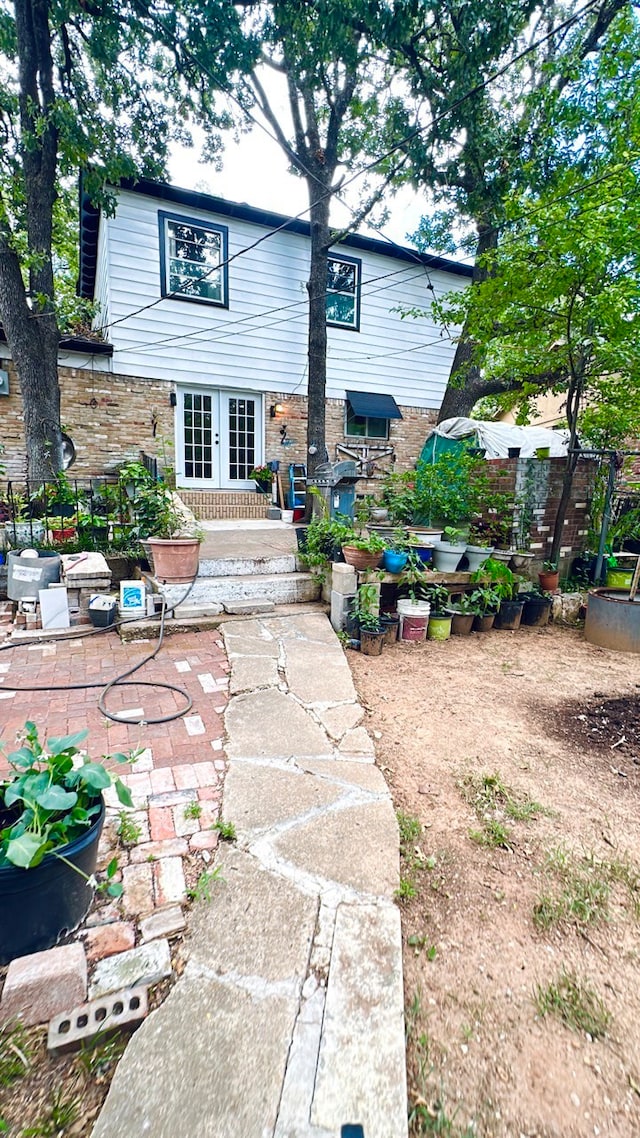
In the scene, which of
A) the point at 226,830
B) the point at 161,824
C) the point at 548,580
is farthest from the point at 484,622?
the point at 161,824

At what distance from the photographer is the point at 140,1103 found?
0.94 meters

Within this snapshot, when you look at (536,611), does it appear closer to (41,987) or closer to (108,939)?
(108,939)

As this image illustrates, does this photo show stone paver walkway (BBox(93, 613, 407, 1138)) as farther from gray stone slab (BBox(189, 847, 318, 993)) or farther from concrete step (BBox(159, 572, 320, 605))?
concrete step (BBox(159, 572, 320, 605))

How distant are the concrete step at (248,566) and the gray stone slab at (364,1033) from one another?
3.51 m

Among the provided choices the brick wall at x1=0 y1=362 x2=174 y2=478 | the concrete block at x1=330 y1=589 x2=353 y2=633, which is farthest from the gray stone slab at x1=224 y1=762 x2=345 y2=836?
the brick wall at x1=0 y1=362 x2=174 y2=478

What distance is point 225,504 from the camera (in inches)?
337

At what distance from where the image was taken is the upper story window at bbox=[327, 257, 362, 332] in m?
9.38

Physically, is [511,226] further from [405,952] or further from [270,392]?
[405,952]

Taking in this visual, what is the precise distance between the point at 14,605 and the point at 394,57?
940 centimetres

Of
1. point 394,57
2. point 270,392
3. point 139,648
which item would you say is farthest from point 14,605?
point 394,57

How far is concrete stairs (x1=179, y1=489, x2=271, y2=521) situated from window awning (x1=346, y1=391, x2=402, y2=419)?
282 centimetres

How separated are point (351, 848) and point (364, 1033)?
574 millimetres

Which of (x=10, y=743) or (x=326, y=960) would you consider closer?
(x=326, y=960)

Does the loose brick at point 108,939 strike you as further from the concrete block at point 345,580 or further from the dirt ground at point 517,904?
the concrete block at point 345,580
